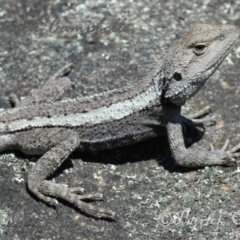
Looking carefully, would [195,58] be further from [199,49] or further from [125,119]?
[125,119]

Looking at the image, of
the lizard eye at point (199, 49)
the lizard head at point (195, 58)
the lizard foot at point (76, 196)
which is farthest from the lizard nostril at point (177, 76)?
the lizard foot at point (76, 196)

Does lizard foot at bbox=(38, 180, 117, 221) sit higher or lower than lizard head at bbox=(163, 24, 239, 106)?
lower

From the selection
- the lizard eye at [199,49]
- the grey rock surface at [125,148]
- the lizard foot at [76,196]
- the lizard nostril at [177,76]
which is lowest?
the lizard foot at [76,196]

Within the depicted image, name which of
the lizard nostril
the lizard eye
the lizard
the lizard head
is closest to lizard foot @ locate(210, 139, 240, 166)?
the lizard

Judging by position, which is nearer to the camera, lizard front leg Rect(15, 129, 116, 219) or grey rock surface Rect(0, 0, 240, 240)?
grey rock surface Rect(0, 0, 240, 240)

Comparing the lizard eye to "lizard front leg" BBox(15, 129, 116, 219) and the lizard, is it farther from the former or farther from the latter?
"lizard front leg" BBox(15, 129, 116, 219)

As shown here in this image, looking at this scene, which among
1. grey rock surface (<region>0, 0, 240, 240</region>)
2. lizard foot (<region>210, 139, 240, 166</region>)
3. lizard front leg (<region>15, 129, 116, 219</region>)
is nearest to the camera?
grey rock surface (<region>0, 0, 240, 240</region>)

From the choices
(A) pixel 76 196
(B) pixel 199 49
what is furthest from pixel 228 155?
(A) pixel 76 196

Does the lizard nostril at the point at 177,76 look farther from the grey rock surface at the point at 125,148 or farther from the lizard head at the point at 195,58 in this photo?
the grey rock surface at the point at 125,148
